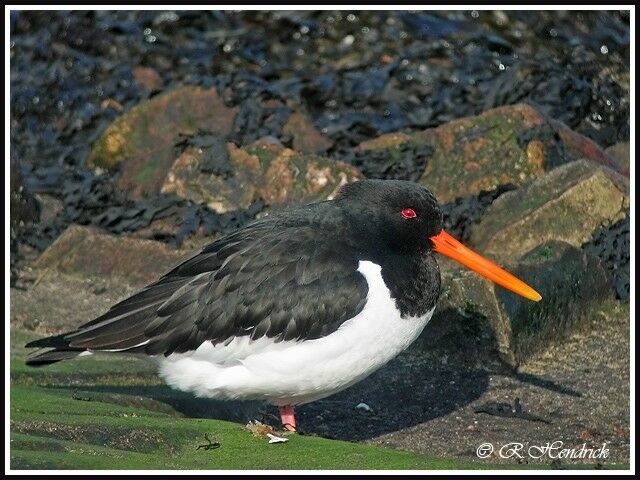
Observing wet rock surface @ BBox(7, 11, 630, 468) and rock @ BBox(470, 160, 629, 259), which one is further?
rock @ BBox(470, 160, 629, 259)

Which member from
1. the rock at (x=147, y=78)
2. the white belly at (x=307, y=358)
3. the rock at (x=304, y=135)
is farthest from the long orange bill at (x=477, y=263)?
the rock at (x=147, y=78)

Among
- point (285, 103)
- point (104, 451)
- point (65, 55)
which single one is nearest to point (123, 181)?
point (285, 103)

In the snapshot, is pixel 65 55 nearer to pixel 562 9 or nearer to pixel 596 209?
pixel 562 9

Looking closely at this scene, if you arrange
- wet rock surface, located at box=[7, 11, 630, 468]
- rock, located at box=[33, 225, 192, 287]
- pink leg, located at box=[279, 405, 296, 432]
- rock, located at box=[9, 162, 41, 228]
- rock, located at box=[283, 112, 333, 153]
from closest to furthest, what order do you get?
pink leg, located at box=[279, 405, 296, 432]
wet rock surface, located at box=[7, 11, 630, 468]
rock, located at box=[33, 225, 192, 287]
rock, located at box=[9, 162, 41, 228]
rock, located at box=[283, 112, 333, 153]

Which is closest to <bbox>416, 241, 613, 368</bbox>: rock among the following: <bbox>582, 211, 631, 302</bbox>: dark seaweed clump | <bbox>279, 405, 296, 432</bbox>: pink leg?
<bbox>582, 211, 631, 302</bbox>: dark seaweed clump

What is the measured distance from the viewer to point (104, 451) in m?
4.95

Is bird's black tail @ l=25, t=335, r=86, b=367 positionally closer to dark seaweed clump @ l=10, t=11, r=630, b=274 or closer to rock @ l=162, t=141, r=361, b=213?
rock @ l=162, t=141, r=361, b=213

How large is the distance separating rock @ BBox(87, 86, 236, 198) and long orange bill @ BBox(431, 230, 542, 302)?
4.22 meters

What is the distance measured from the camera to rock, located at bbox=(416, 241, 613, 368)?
6.67 metres

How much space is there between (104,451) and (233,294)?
1.07 metres

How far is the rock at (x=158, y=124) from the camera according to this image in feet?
32.4

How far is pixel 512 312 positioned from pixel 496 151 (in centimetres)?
224

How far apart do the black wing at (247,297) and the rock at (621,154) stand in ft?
14.3

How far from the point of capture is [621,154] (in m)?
9.51
